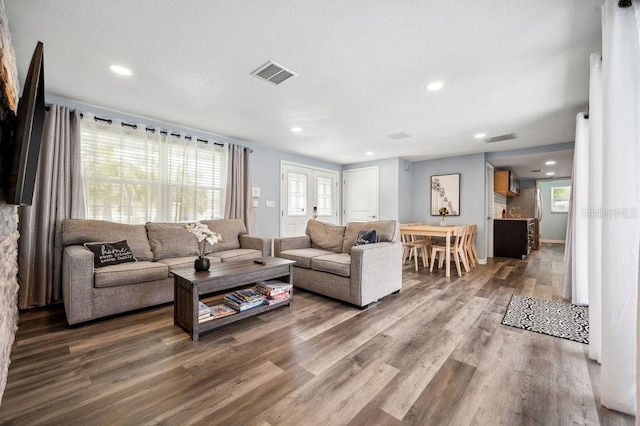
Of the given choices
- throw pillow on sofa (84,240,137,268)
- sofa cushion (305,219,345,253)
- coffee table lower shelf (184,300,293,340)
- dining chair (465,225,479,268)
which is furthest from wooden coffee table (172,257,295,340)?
dining chair (465,225,479,268)

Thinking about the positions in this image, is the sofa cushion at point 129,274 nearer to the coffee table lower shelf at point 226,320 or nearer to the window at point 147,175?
the coffee table lower shelf at point 226,320

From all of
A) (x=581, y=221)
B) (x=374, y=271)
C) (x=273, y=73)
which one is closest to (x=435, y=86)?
(x=273, y=73)

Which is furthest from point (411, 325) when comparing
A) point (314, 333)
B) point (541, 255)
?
point (541, 255)

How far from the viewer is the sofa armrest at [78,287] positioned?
229 centimetres

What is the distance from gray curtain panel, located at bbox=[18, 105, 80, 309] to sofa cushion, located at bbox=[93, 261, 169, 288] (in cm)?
94

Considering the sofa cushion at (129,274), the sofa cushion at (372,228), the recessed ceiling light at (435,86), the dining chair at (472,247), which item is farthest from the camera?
the dining chair at (472,247)

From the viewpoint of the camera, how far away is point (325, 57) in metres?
2.19

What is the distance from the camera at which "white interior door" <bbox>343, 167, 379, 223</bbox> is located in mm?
6410

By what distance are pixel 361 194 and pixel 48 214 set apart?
216 inches

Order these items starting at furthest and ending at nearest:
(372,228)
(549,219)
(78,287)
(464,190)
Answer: (549,219) → (464,190) → (372,228) → (78,287)

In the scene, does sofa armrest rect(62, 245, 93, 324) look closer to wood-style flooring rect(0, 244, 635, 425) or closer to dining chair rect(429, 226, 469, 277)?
wood-style flooring rect(0, 244, 635, 425)

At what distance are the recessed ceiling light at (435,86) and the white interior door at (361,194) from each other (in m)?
3.64

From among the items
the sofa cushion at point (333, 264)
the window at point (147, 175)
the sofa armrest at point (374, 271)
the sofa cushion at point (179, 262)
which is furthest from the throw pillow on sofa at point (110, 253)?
the sofa armrest at point (374, 271)

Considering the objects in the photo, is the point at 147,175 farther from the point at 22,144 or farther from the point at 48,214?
the point at 22,144
